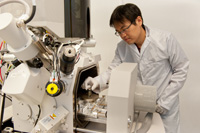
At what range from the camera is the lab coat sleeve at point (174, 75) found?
1107mm

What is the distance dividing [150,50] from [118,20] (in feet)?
1.14

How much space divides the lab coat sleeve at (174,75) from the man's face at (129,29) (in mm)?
252

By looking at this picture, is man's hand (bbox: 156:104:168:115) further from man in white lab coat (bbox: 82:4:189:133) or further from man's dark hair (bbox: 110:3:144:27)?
man's dark hair (bbox: 110:3:144:27)

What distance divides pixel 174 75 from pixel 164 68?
0.09 metres

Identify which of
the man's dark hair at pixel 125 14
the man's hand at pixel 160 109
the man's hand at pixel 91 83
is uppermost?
the man's dark hair at pixel 125 14

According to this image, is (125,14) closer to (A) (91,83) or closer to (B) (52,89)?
(A) (91,83)

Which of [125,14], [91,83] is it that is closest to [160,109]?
[91,83]

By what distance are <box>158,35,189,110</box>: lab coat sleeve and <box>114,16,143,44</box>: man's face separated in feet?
0.83

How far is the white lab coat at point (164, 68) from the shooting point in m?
1.12

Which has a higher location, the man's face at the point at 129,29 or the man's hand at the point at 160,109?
the man's face at the point at 129,29

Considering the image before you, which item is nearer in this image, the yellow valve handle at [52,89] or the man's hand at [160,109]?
the yellow valve handle at [52,89]

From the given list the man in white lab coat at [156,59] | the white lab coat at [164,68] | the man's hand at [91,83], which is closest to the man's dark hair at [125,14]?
the man in white lab coat at [156,59]

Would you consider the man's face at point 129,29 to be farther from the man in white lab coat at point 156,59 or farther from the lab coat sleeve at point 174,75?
the lab coat sleeve at point 174,75

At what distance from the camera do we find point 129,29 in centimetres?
111
